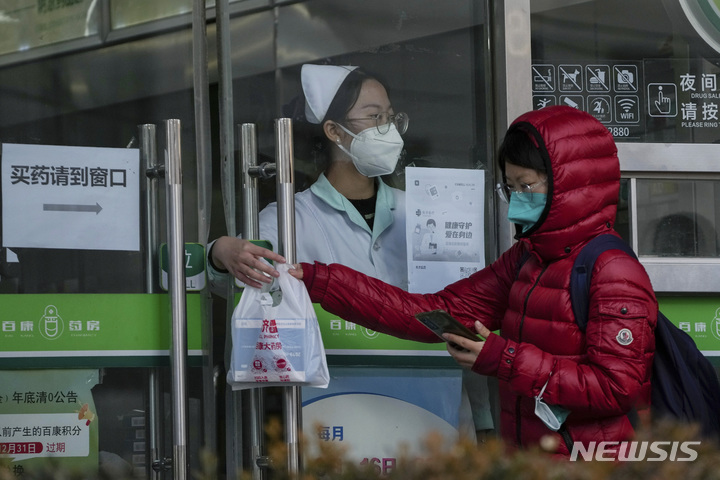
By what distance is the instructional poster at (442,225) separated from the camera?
3.56 meters

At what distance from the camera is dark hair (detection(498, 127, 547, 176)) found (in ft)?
8.91

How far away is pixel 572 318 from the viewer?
2658 mm

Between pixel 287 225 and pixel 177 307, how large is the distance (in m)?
0.45

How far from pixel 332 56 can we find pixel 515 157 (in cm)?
105

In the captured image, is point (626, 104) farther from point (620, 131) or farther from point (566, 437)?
point (566, 437)

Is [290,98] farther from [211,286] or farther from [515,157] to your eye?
[515,157]

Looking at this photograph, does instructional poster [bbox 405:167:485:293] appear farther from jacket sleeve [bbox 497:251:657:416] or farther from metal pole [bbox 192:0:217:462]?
jacket sleeve [bbox 497:251:657:416]

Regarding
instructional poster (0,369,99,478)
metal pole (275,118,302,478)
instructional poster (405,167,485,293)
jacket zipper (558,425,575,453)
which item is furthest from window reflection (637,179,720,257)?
instructional poster (0,369,99,478)

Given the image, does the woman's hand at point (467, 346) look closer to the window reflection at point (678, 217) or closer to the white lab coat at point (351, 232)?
the white lab coat at point (351, 232)

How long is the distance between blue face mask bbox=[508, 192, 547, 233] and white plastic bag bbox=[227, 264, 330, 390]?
748mm

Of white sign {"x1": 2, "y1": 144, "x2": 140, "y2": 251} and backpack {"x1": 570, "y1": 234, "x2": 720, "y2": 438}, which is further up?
white sign {"x1": 2, "y1": 144, "x2": 140, "y2": 251}

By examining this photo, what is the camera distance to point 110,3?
11.4 ft

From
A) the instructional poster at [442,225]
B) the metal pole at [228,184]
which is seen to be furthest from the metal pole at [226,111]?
the instructional poster at [442,225]

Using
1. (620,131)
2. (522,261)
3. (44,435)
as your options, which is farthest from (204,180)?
(620,131)
